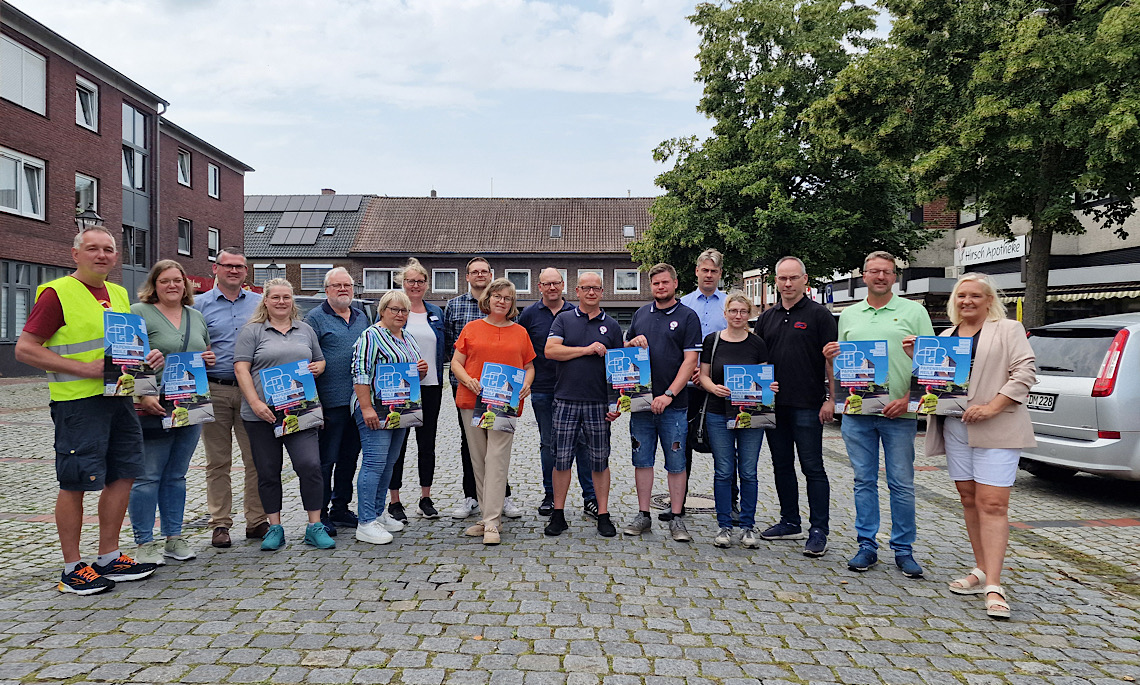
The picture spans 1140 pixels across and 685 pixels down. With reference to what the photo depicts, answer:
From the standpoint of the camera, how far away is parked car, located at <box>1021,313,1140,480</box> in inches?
265

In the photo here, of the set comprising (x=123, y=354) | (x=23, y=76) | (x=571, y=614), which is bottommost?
(x=571, y=614)

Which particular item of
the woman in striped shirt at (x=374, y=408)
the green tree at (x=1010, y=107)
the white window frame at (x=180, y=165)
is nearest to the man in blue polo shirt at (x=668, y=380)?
the woman in striped shirt at (x=374, y=408)

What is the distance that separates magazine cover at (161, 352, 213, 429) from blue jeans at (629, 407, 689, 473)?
2959mm

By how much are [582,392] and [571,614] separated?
6.48ft

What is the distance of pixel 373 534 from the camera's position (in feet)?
18.4

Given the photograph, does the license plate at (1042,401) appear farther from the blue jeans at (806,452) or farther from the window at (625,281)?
the window at (625,281)

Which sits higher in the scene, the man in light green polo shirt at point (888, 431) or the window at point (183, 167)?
the window at point (183, 167)

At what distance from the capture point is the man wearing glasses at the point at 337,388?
5840 mm

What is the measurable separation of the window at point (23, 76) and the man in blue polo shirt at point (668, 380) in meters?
22.3

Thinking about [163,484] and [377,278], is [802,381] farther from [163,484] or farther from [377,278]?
[377,278]

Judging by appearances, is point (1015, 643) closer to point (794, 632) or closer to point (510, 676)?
point (794, 632)

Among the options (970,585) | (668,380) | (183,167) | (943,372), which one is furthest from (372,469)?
(183,167)

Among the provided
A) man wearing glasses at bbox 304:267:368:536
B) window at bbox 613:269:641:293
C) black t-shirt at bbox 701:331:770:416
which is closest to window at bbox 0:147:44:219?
man wearing glasses at bbox 304:267:368:536

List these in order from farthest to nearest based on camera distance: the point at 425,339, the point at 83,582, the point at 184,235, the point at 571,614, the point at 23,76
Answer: the point at 184,235
the point at 23,76
the point at 425,339
the point at 83,582
the point at 571,614
